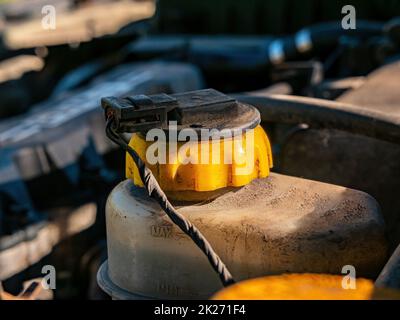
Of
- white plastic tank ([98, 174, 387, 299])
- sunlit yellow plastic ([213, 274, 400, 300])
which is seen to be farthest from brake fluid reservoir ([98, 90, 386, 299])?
sunlit yellow plastic ([213, 274, 400, 300])

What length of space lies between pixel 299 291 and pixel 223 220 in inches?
7.5

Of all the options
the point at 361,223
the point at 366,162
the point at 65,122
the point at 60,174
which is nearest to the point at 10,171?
the point at 60,174

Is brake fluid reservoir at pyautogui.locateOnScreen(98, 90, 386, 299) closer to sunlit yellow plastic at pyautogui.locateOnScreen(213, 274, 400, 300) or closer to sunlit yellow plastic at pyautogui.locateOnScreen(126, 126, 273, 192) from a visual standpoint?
sunlit yellow plastic at pyautogui.locateOnScreen(126, 126, 273, 192)

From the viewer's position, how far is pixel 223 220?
87cm

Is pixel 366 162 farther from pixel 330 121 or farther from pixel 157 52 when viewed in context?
pixel 157 52

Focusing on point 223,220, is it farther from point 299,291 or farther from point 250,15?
point 250,15

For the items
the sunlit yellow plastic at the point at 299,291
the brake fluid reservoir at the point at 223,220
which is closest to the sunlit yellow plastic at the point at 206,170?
the brake fluid reservoir at the point at 223,220

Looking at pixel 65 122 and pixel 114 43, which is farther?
pixel 114 43

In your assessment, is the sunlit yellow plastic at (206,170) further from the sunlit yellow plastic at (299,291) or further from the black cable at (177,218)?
the sunlit yellow plastic at (299,291)

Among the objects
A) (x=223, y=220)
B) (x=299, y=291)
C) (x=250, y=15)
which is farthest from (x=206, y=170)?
(x=250, y=15)

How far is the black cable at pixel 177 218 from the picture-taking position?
80cm

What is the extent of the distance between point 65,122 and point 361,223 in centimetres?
155

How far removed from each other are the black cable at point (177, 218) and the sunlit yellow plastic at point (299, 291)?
0.21 ft

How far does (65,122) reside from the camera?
2.27 metres
